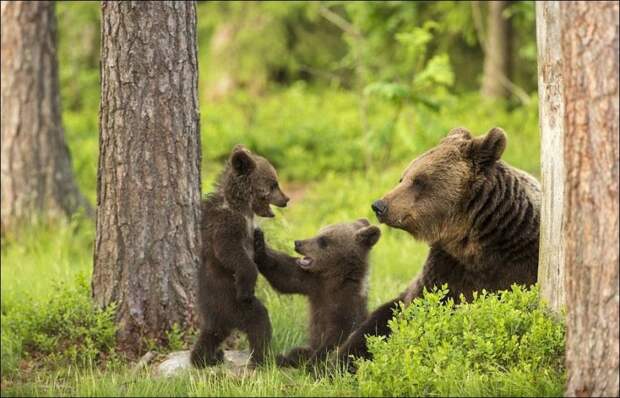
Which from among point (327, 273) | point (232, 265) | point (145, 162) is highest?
A: point (145, 162)

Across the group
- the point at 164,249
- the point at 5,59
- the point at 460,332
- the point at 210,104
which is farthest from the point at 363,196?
the point at 210,104

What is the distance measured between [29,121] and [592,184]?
26.2ft

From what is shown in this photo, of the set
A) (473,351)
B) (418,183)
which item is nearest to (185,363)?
(418,183)

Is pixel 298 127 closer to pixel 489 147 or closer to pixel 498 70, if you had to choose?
pixel 498 70

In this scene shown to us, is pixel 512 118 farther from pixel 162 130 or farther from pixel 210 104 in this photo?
pixel 162 130

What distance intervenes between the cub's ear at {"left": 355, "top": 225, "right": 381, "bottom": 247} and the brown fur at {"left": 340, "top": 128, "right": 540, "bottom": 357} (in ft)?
2.62

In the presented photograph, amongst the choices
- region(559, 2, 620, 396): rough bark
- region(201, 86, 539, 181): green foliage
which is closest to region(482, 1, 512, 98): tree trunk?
region(201, 86, 539, 181): green foliage

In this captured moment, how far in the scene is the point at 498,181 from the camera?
6145mm

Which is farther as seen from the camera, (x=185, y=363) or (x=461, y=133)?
(x=185, y=363)

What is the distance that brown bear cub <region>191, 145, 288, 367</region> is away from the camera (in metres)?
6.52

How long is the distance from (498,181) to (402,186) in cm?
59

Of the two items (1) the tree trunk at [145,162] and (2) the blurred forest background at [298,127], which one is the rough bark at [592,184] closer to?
(2) the blurred forest background at [298,127]

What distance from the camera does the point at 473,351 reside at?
538 centimetres

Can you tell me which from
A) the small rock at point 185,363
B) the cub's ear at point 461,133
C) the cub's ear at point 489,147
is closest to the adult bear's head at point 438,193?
the cub's ear at point 489,147
